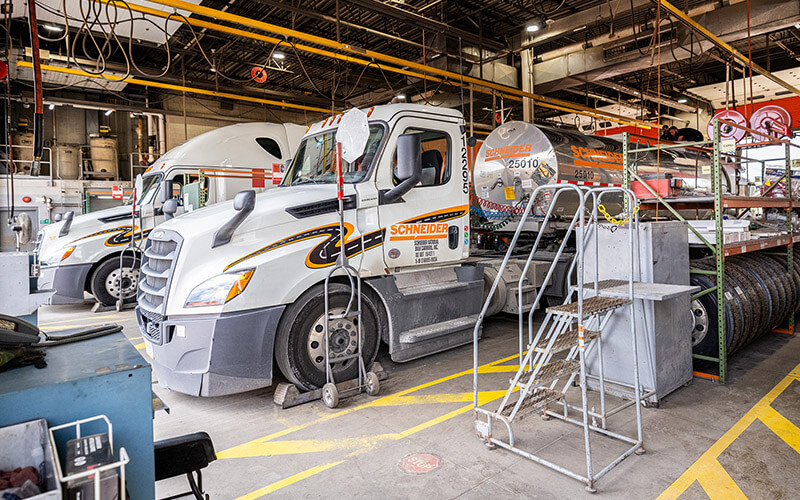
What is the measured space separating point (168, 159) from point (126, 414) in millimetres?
8499

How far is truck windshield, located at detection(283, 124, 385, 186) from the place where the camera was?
4.91 m

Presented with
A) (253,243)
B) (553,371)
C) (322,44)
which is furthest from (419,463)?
(322,44)

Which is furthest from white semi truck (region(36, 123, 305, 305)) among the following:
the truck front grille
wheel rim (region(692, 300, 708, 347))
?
wheel rim (region(692, 300, 708, 347))

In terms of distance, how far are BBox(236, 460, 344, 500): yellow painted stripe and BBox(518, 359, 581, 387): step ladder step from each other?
1430 millimetres

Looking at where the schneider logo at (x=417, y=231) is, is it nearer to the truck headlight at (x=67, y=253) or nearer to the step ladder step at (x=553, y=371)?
the step ladder step at (x=553, y=371)

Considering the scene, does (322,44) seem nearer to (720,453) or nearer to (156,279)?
(156,279)

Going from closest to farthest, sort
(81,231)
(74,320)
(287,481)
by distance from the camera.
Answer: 1. (287,481)
2. (74,320)
3. (81,231)

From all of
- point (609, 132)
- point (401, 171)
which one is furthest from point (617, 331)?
point (609, 132)

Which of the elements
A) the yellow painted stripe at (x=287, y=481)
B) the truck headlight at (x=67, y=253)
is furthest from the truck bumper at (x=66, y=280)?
the yellow painted stripe at (x=287, y=481)

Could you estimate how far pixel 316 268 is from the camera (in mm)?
4352

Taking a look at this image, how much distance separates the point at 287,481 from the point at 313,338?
4.75 ft

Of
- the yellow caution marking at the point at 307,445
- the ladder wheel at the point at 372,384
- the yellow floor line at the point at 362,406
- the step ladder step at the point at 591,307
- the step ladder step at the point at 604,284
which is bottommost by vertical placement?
the yellow caution marking at the point at 307,445

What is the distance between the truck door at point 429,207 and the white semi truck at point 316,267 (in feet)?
0.04

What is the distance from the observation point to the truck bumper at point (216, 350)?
388 cm
